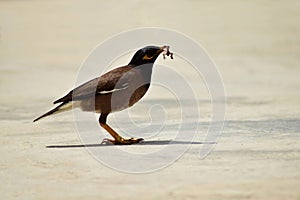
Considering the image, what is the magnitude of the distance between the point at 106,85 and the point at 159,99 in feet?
12.8

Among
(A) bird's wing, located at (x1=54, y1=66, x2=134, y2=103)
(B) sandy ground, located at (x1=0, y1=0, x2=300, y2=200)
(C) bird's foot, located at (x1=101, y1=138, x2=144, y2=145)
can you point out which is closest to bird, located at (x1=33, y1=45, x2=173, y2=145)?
(A) bird's wing, located at (x1=54, y1=66, x2=134, y2=103)

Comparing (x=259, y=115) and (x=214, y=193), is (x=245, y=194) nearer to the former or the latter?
(x=214, y=193)

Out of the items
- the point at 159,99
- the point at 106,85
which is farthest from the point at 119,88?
the point at 159,99

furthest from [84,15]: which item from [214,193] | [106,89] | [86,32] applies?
[214,193]

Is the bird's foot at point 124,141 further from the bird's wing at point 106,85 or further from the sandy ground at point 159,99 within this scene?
the bird's wing at point 106,85

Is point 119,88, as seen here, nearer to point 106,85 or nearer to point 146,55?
point 106,85

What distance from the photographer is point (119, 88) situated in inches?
337

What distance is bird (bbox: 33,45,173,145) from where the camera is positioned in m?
8.55

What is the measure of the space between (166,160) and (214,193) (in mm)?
1401

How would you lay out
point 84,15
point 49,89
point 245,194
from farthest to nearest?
point 84,15, point 49,89, point 245,194

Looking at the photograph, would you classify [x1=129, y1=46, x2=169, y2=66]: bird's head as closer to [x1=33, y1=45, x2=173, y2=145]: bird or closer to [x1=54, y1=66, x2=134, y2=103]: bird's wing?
[x1=33, y1=45, x2=173, y2=145]: bird

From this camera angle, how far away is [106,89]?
8648mm

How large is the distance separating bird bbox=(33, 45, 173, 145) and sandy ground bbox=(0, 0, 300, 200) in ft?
1.55

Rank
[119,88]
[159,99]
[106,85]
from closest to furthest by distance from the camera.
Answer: [119,88] → [106,85] → [159,99]
